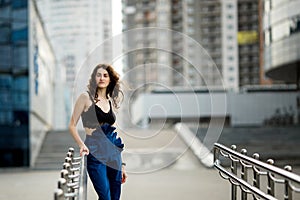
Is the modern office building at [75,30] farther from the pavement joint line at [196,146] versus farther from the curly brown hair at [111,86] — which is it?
the curly brown hair at [111,86]

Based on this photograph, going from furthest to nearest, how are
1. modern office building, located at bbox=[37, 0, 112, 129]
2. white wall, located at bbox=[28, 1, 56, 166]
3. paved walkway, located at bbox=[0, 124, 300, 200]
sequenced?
modern office building, located at bbox=[37, 0, 112, 129] → white wall, located at bbox=[28, 1, 56, 166] → paved walkway, located at bbox=[0, 124, 300, 200]

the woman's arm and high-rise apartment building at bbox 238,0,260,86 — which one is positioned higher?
high-rise apartment building at bbox 238,0,260,86

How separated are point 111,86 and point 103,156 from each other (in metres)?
0.64

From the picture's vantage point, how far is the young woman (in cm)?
550

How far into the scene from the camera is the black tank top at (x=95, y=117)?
5.49m

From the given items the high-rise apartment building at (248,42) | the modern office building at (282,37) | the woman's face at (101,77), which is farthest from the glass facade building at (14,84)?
the high-rise apartment building at (248,42)

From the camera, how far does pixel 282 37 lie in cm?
3462

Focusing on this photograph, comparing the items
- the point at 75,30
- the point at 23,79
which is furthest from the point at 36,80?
the point at 75,30

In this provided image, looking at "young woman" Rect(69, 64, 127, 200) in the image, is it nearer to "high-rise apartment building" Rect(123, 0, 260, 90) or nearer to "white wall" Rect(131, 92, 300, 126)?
"white wall" Rect(131, 92, 300, 126)

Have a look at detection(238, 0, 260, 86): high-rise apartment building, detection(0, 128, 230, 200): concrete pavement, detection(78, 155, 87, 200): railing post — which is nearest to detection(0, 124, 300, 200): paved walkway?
detection(0, 128, 230, 200): concrete pavement

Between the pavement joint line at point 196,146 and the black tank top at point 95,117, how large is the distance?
1249 centimetres

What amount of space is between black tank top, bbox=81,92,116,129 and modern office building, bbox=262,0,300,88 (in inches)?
1113

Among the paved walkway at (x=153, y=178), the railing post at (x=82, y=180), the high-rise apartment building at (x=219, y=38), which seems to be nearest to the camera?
the railing post at (x=82, y=180)

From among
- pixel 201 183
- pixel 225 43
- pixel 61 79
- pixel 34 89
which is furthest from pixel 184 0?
pixel 201 183
